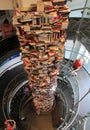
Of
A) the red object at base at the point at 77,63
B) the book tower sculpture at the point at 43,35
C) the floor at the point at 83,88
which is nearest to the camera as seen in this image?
the book tower sculpture at the point at 43,35

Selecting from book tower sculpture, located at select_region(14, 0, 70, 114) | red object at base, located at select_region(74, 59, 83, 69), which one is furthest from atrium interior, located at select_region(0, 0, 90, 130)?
book tower sculpture, located at select_region(14, 0, 70, 114)

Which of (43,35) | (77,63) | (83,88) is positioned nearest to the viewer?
(43,35)

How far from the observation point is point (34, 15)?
2.66m

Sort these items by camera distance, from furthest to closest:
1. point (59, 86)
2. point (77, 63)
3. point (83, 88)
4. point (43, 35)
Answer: point (59, 86)
point (77, 63)
point (83, 88)
point (43, 35)

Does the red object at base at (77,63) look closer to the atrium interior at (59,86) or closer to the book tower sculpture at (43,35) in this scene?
the atrium interior at (59,86)

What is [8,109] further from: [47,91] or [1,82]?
[47,91]

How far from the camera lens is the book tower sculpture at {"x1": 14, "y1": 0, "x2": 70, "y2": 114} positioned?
8.73 feet

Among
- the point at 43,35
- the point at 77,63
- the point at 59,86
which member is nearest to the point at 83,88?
the point at 77,63

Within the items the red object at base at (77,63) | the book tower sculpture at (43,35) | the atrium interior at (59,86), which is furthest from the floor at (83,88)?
the book tower sculpture at (43,35)

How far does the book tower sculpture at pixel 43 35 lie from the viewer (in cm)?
266

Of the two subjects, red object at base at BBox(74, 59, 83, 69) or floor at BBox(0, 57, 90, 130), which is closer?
floor at BBox(0, 57, 90, 130)

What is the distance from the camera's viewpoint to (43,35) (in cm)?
296

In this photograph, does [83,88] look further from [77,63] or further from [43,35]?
[43,35]

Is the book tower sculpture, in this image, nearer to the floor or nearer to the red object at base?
the floor
